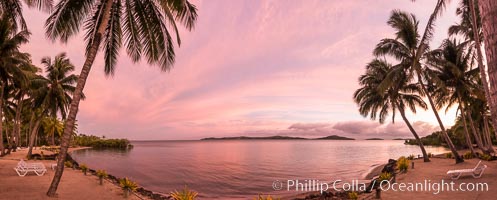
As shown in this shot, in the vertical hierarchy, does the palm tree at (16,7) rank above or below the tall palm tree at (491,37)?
above

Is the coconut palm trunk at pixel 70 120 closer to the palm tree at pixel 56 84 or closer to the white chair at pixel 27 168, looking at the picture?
A: the white chair at pixel 27 168

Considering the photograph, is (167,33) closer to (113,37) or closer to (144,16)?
(144,16)

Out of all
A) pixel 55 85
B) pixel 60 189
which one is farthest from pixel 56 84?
pixel 60 189

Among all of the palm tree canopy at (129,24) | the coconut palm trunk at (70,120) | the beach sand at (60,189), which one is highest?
the palm tree canopy at (129,24)

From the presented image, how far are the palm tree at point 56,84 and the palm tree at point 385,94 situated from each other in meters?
29.0

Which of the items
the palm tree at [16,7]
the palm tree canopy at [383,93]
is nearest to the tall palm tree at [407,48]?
the palm tree canopy at [383,93]

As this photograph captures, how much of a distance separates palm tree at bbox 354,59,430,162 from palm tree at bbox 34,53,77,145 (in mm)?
28959

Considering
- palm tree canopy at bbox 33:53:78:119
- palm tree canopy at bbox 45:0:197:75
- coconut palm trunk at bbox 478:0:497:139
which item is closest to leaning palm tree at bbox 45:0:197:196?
palm tree canopy at bbox 45:0:197:75

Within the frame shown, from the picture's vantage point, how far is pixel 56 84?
2652 cm

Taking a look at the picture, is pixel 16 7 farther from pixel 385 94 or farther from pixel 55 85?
pixel 385 94

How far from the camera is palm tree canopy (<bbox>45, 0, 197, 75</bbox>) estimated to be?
11.0 metres

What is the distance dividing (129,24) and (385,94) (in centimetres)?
2207

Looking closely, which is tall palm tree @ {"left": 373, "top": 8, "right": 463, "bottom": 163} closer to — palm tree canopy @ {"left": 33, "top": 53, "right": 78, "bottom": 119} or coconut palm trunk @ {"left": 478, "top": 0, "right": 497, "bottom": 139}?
coconut palm trunk @ {"left": 478, "top": 0, "right": 497, "bottom": 139}

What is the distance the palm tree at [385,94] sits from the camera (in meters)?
22.0
